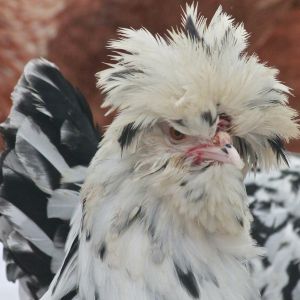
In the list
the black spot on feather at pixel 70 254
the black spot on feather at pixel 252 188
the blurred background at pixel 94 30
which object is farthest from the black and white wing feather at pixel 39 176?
the blurred background at pixel 94 30

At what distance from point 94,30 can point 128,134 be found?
1.33m

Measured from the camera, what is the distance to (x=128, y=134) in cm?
110

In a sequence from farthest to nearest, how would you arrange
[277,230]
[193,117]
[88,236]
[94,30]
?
[94,30] < [277,230] < [88,236] < [193,117]

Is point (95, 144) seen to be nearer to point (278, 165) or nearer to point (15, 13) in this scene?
point (278, 165)

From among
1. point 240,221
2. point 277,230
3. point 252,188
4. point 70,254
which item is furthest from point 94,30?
point 240,221

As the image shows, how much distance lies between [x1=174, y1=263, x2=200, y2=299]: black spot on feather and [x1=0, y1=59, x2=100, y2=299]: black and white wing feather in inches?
15.7

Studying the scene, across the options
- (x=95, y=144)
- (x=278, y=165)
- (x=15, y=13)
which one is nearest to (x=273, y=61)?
(x=15, y=13)

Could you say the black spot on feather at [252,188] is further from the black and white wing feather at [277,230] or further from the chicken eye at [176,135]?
the chicken eye at [176,135]

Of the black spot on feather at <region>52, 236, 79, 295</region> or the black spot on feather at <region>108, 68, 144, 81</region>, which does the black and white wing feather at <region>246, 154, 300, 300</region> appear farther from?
the black spot on feather at <region>108, 68, 144, 81</region>

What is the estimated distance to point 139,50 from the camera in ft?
3.68

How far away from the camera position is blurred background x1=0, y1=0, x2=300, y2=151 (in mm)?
2355

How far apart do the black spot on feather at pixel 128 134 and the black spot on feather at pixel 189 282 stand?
197 millimetres

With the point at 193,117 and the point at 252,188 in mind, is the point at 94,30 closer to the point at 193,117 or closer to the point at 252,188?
the point at 252,188

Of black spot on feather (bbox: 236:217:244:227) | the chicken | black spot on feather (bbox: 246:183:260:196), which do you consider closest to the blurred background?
black spot on feather (bbox: 246:183:260:196)
